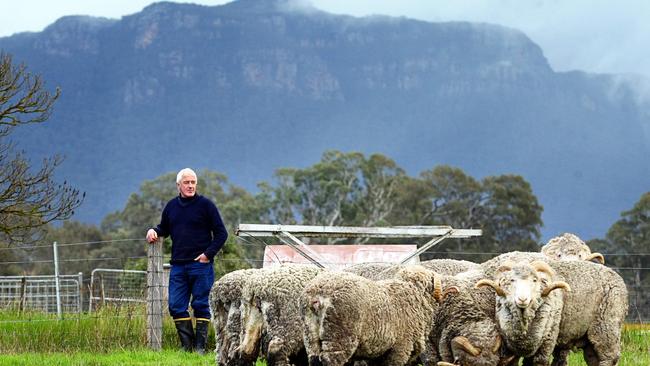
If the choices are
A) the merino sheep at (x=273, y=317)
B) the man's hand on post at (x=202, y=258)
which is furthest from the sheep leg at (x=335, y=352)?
the man's hand on post at (x=202, y=258)

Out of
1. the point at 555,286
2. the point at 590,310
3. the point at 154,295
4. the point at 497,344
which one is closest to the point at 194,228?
the point at 154,295

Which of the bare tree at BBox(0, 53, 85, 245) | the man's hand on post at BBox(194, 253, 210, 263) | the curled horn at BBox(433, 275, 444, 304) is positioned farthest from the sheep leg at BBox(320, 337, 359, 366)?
the bare tree at BBox(0, 53, 85, 245)

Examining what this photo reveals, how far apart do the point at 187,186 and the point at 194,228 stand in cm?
58

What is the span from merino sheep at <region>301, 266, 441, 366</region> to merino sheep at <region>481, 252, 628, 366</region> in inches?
60.9

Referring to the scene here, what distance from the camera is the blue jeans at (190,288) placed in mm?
12484

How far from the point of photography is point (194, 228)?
496 inches

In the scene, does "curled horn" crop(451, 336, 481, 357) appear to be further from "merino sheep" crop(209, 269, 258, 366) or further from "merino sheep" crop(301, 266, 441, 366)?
"merino sheep" crop(209, 269, 258, 366)

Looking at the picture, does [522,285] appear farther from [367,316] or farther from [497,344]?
[367,316]

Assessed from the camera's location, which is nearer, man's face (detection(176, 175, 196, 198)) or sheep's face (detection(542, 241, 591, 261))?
man's face (detection(176, 175, 196, 198))

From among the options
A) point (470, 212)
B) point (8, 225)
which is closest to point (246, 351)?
point (8, 225)

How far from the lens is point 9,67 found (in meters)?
16.9

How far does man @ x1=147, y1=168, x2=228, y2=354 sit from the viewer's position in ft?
41.1

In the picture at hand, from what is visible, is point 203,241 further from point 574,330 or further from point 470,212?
point 470,212

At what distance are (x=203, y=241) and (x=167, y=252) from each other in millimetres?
21362
